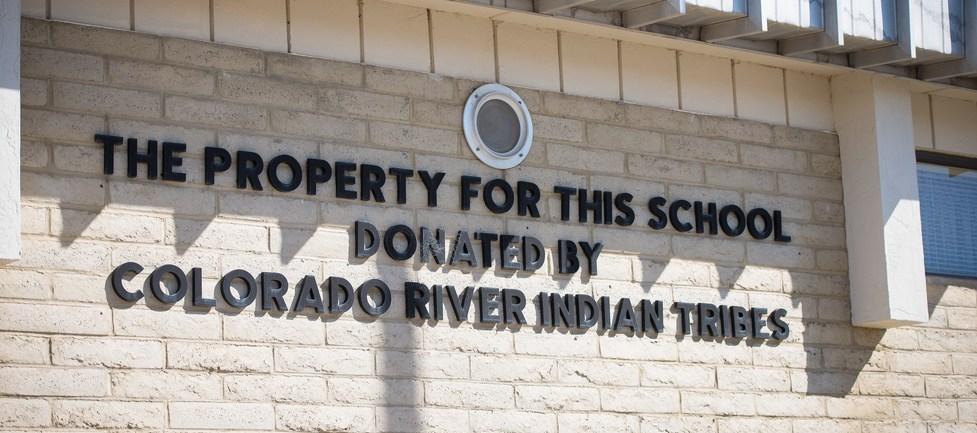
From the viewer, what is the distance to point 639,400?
993cm

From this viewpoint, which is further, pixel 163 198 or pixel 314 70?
pixel 314 70

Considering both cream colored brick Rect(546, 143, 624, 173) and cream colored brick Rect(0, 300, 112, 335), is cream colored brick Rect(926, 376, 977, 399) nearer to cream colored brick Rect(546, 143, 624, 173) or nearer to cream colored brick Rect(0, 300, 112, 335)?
cream colored brick Rect(546, 143, 624, 173)

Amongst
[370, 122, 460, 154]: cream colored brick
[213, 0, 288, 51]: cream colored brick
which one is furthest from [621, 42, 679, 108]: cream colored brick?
[213, 0, 288, 51]: cream colored brick

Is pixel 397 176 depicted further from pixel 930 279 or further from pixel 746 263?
pixel 930 279

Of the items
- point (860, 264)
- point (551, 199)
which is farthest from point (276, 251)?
point (860, 264)

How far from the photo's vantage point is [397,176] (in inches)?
366

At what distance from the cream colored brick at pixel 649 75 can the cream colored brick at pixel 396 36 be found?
1505 millimetres

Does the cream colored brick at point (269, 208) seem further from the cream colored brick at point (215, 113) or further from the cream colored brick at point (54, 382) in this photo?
the cream colored brick at point (54, 382)

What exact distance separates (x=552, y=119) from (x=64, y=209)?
3193mm

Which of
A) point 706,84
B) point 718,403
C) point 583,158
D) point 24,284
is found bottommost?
point 718,403

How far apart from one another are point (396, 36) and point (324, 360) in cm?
201

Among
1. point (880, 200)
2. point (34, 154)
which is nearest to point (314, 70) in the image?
point (34, 154)

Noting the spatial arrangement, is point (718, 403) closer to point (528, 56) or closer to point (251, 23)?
point (528, 56)

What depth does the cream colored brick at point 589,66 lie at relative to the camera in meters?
10.2
